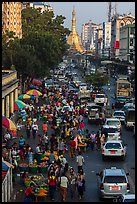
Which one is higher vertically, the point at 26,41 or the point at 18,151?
the point at 26,41

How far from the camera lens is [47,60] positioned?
64250mm

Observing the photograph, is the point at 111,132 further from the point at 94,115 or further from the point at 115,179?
the point at 115,179

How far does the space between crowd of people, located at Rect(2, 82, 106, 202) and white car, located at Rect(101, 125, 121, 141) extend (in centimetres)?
85

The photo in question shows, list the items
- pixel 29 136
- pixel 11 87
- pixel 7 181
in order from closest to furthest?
1. pixel 7 181
2. pixel 29 136
3. pixel 11 87

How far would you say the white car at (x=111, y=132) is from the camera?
28.3 m

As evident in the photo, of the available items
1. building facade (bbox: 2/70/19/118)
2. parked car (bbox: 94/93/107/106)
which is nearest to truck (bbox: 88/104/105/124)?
building facade (bbox: 2/70/19/118)

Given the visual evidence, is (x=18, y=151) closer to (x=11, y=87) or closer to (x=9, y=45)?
(x=11, y=87)

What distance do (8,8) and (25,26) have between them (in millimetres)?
11932

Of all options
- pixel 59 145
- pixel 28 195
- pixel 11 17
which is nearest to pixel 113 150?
pixel 59 145

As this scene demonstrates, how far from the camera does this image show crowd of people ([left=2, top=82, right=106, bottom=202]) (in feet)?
57.3

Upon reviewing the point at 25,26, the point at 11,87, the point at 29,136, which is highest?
the point at 25,26

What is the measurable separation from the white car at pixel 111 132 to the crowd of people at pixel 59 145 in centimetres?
85

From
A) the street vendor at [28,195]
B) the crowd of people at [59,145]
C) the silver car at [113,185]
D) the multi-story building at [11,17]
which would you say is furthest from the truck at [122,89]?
the street vendor at [28,195]

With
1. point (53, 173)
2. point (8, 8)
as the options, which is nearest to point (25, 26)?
point (8, 8)
